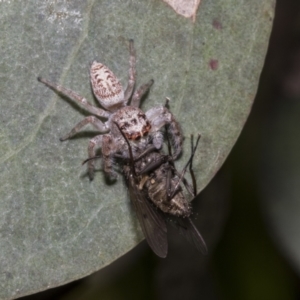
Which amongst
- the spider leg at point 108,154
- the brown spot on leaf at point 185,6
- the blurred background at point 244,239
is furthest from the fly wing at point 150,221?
the brown spot on leaf at point 185,6

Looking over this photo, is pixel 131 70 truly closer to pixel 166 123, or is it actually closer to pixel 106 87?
pixel 106 87

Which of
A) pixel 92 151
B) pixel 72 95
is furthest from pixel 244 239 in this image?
pixel 72 95

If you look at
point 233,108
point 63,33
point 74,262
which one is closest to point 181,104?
point 233,108

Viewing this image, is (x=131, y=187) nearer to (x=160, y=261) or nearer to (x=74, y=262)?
(x=74, y=262)

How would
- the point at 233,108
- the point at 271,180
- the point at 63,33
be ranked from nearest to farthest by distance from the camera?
the point at 63,33
the point at 233,108
the point at 271,180

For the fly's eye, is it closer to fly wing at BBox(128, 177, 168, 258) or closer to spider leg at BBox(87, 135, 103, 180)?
spider leg at BBox(87, 135, 103, 180)

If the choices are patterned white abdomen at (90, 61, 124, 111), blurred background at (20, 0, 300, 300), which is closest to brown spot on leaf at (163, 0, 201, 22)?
patterned white abdomen at (90, 61, 124, 111)
